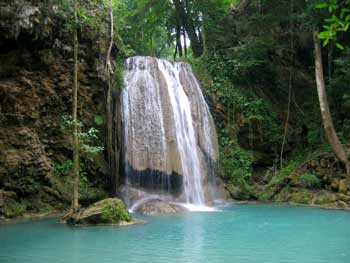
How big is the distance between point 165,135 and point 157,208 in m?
4.24

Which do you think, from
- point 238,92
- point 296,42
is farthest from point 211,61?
point 296,42

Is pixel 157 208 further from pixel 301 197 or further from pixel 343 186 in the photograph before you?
pixel 343 186

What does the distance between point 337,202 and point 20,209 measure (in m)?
10.2

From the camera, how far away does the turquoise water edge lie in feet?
24.6

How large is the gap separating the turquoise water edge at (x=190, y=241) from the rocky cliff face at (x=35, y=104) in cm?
191

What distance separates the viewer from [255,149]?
19938 millimetres

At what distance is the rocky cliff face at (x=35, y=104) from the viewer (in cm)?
1335

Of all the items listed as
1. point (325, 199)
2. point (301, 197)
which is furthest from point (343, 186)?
point (301, 197)

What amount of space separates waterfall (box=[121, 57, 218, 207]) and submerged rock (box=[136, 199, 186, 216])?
1171 mm

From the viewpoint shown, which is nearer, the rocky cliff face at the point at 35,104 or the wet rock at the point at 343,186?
the rocky cliff face at the point at 35,104

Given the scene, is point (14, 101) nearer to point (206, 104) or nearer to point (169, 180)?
point (169, 180)

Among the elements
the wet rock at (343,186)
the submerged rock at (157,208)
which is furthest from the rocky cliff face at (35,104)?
the wet rock at (343,186)

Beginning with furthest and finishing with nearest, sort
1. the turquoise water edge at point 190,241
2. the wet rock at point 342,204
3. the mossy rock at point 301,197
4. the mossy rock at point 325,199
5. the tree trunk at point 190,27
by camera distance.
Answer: the tree trunk at point 190,27 < the mossy rock at point 301,197 < the mossy rock at point 325,199 < the wet rock at point 342,204 < the turquoise water edge at point 190,241

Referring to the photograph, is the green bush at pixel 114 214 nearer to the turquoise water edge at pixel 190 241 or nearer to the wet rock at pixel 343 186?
the turquoise water edge at pixel 190 241
